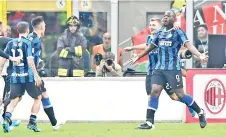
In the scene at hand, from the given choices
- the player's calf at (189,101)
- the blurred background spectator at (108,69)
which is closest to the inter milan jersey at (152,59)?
the player's calf at (189,101)

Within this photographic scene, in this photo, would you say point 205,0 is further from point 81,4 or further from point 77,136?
point 77,136

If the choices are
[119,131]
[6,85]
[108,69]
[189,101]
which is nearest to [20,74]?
[119,131]

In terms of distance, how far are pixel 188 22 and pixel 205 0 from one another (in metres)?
0.65

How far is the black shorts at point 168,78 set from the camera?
14.2 metres

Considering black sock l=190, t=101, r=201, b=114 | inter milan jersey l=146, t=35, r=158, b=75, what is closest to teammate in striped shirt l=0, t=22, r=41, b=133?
inter milan jersey l=146, t=35, r=158, b=75

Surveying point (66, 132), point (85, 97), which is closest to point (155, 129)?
point (66, 132)

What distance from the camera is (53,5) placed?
67.0 ft

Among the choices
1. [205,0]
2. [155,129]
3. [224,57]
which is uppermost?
[205,0]

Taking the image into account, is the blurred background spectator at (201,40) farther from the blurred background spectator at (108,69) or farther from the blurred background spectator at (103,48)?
the blurred background spectator at (108,69)

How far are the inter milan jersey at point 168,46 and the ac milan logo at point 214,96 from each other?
3003 millimetres

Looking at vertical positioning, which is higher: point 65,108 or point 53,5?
point 53,5

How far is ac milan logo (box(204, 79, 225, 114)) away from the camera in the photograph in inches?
676

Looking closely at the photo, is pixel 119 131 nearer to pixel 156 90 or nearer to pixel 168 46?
pixel 156 90

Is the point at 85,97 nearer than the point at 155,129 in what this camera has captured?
No
